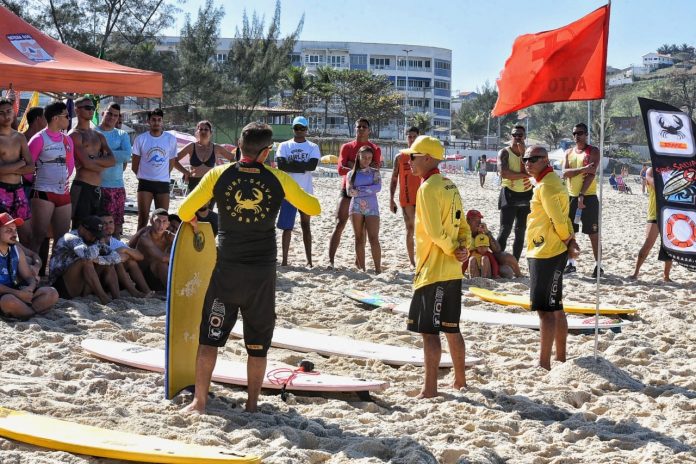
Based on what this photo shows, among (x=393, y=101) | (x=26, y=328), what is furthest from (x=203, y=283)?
(x=393, y=101)

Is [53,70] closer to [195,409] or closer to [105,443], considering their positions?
[195,409]

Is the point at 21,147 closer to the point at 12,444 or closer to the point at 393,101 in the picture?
the point at 12,444

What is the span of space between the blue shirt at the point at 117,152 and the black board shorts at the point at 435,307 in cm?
485

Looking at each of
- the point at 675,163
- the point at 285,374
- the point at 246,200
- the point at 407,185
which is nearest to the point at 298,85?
the point at 407,185

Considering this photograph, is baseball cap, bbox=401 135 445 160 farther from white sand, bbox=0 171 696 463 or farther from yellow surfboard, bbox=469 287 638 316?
yellow surfboard, bbox=469 287 638 316

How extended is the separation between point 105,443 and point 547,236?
343 cm

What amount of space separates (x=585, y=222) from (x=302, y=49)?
93.2 meters

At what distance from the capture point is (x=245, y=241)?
474 centimetres

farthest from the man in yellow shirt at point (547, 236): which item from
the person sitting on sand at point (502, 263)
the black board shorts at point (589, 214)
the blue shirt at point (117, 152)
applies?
the blue shirt at point (117, 152)

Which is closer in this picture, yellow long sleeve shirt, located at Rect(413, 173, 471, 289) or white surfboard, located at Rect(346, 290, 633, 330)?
yellow long sleeve shirt, located at Rect(413, 173, 471, 289)

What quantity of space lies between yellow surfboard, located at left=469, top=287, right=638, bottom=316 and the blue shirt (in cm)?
400

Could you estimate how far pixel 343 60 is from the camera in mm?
101125

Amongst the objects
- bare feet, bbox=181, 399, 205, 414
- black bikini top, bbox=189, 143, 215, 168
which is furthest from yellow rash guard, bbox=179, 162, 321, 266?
black bikini top, bbox=189, 143, 215, 168

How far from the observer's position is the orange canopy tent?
8.75 meters
